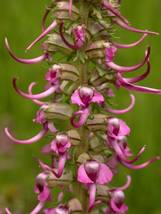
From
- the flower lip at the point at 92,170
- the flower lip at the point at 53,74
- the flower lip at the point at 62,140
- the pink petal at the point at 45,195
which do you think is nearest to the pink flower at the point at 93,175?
the flower lip at the point at 92,170

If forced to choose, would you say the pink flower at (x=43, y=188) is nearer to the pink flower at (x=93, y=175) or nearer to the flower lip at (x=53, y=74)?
the pink flower at (x=93, y=175)

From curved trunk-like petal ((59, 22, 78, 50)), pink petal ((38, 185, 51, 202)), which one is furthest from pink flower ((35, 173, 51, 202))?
curved trunk-like petal ((59, 22, 78, 50))

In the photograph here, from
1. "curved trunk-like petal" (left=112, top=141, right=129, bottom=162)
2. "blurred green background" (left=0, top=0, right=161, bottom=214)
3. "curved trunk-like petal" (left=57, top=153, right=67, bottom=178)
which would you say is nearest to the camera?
"curved trunk-like petal" (left=57, top=153, right=67, bottom=178)

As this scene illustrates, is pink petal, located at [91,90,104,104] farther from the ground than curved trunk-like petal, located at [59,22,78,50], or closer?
closer

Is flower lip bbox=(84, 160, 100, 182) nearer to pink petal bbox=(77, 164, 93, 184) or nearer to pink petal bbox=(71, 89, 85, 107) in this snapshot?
pink petal bbox=(77, 164, 93, 184)

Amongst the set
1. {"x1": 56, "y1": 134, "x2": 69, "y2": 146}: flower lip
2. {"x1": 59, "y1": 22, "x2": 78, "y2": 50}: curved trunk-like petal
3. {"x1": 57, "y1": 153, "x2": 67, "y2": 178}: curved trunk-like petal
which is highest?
{"x1": 59, "y1": 22, "x2": 78, "y2": 50}: curved trunk-like petal

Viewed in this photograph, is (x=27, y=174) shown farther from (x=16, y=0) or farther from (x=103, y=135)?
(x=103, y=135)

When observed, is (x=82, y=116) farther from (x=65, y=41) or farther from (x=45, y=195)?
(x=45, y=195)

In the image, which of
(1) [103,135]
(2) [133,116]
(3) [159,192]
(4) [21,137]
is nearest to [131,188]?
(3) [159,192]
